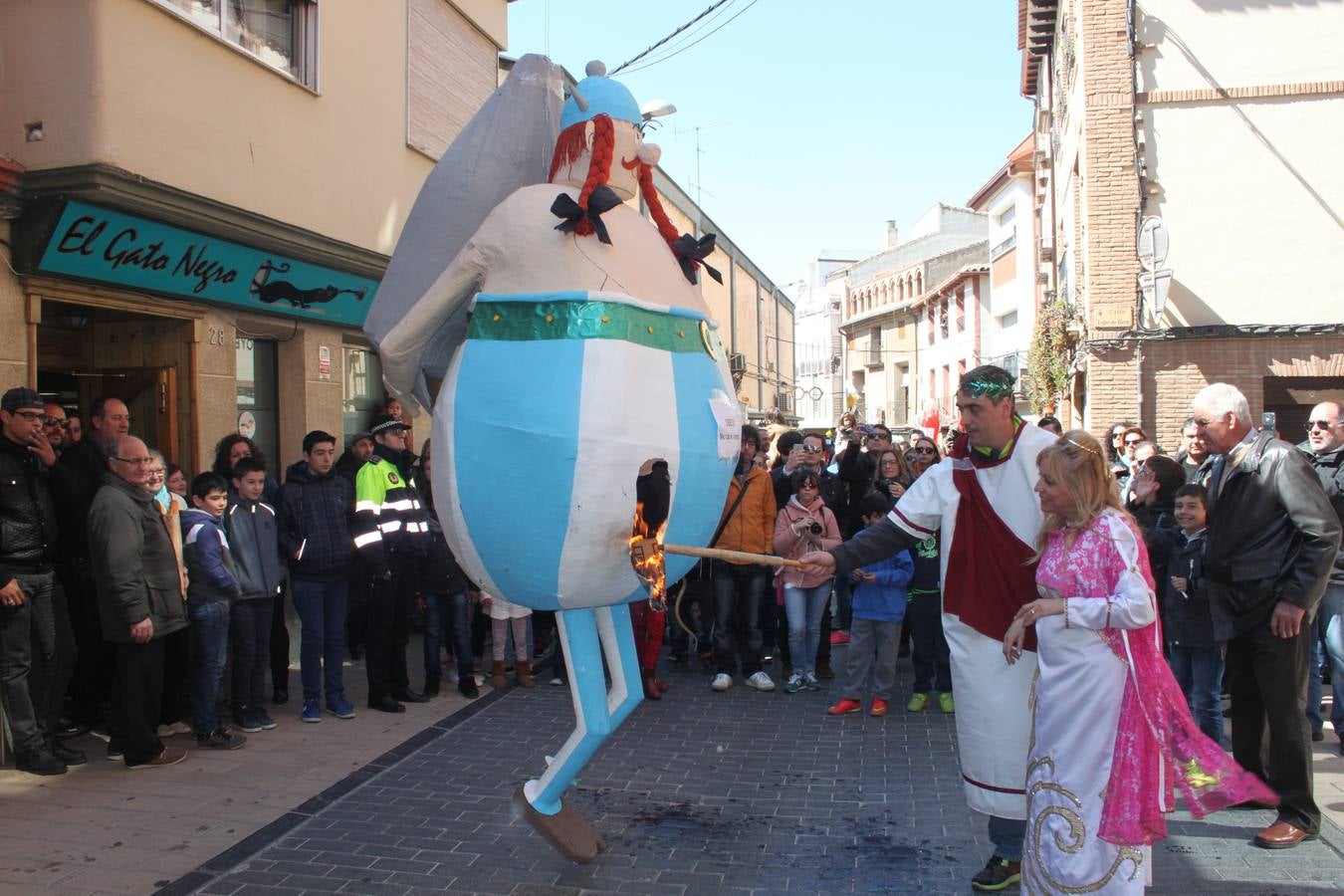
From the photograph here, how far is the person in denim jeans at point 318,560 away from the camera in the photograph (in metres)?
6.32

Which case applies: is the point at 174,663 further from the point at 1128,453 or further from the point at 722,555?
the point at 1128,453

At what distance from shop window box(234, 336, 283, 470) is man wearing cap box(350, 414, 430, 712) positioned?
8.28 feet

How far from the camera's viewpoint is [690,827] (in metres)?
4.66

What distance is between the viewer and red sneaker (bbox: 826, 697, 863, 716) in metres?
6.73

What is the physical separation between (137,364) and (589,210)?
5.75m

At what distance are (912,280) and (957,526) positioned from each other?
47555mm

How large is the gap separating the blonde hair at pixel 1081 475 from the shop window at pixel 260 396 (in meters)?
7.15

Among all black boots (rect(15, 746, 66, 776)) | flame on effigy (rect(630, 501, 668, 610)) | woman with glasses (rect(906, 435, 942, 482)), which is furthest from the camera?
woman with glasses (rect(906, 435, 942, 482))

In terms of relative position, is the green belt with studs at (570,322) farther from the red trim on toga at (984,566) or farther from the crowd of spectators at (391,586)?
the red trim on toga at (984,566)

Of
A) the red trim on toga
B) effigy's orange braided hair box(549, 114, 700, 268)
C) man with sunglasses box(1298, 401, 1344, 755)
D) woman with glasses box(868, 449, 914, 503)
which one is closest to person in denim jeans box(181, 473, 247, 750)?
effigy's orange braided hair box(549, 114, 700, 268)

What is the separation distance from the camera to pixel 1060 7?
18266 millimetres

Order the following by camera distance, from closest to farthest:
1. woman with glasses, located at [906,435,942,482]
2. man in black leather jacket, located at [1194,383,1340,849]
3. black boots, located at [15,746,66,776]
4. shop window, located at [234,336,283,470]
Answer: man in black leather jacket, located at [1194,383,1340,849], black boots, located at [15,746,66,776], woman with glasses, located at [906,435,942,482], shop window, located at [234,336,283,470]

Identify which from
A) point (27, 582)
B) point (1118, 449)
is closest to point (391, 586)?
point (27, 582)

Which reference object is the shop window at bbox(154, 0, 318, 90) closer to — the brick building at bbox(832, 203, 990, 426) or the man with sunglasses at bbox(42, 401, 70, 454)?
the man with sunglasses at bbox(42, 401, 70, 454)
